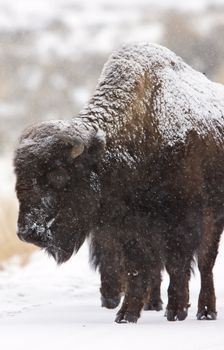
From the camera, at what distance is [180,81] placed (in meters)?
8.09

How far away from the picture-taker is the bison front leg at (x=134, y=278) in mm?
7401

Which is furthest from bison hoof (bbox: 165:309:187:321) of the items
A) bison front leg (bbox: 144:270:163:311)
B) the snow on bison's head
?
bison front leg (bbox: 144:270:163:311)

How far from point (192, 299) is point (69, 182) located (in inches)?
108

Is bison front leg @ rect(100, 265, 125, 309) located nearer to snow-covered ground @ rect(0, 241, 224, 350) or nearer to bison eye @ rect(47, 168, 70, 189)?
snow-covered ground @ rect(0, 241, 224, 350)

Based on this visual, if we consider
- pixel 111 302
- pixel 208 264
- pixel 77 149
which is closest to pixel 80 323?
pixel 77 149

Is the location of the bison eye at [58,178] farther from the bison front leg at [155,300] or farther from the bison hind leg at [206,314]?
the bison front leg at [155,300]

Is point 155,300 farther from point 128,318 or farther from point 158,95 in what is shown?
point 158,95

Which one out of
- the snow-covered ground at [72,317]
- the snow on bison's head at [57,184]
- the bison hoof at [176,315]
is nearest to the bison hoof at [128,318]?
the snow-covered ground at [72,317]

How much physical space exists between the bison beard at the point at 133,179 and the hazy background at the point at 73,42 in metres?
18.8

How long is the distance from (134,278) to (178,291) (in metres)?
0.39

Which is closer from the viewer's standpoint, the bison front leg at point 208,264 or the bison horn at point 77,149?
the bison horn at point 77,149

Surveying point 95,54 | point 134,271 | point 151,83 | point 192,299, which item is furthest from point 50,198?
point 95,54

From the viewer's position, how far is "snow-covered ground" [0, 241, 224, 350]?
5.83 metres

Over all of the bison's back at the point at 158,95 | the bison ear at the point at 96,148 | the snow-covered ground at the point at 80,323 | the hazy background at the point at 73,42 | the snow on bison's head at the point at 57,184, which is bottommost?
the snow-covered ground at the point at 80,323
